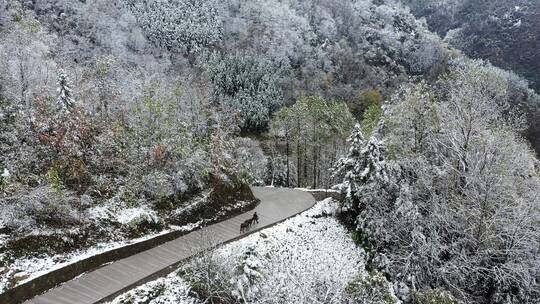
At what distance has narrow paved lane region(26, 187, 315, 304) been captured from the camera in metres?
12.9

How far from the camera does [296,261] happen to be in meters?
18.9

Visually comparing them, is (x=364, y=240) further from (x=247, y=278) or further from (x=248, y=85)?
(x=248, y=85)

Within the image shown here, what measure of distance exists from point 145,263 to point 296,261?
23.8 feet

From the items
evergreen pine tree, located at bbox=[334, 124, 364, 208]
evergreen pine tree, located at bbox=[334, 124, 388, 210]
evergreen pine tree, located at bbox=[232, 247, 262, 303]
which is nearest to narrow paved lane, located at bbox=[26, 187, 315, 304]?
evergreen pine tree, located at bbox=[232, 247, 262, 303]

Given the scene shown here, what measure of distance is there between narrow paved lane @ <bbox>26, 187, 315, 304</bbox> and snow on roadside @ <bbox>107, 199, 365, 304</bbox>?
568mm

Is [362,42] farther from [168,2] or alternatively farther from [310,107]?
[310,107]

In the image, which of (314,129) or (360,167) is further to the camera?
(314,129)

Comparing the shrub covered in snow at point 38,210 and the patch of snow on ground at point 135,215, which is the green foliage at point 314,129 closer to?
the patch of snow on ground at point 135,215

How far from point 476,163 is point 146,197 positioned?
16.7 metres

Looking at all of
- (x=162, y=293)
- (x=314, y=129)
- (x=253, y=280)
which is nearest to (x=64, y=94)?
(x=162, y=293)

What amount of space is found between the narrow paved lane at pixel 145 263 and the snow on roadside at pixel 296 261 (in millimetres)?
568

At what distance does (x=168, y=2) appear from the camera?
89875 mm

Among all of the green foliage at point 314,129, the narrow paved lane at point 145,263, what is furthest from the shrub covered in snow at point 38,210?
the green foliage at point 314,129

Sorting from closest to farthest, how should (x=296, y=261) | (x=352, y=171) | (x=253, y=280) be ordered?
(x=253, y=280) < (x=296, y=261) < (x=352, y=171)
